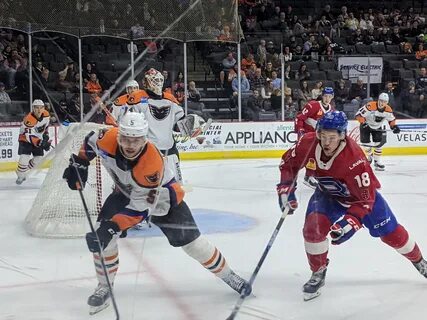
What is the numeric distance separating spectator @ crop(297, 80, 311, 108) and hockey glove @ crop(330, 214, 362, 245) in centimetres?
669

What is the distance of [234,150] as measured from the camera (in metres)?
9.20

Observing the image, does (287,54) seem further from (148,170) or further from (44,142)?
(148,170)

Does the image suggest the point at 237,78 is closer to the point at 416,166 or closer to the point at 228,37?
the point at 228,37

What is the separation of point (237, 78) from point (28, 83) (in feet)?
8.49

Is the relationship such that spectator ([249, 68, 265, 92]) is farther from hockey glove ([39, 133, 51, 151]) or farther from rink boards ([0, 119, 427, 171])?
hockey glove ([39, 133, 51, 151])

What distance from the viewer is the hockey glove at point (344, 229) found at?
2.79 meters

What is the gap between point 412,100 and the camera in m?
9.84

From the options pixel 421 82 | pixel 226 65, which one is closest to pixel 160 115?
pixel 226 65

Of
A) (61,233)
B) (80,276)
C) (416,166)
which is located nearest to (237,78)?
(416,166)

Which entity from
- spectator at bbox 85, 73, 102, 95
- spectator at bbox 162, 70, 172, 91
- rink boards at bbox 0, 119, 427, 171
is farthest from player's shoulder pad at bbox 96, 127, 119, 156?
rink boards at bbox 0, 119, 427, 171

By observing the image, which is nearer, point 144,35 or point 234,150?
point 144,35

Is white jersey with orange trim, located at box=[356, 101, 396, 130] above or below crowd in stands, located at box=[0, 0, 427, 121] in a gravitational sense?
below

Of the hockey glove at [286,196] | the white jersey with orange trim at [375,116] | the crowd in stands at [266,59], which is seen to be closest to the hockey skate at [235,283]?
the hockey glove at [286,196]

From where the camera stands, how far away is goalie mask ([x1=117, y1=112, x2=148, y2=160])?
2.63 m
